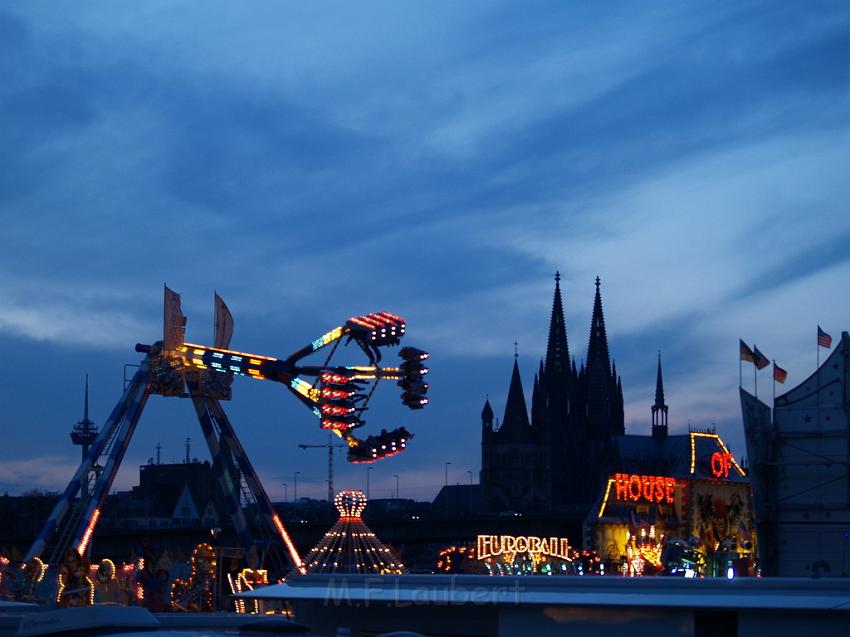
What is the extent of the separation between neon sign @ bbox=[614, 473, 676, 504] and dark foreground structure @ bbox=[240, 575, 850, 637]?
51531mm

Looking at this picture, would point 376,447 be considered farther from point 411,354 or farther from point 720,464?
point 720,464

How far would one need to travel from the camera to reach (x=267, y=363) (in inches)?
2389

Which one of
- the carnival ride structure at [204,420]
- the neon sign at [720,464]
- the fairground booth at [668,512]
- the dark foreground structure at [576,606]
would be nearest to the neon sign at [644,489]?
the fairground booth at [668,512]

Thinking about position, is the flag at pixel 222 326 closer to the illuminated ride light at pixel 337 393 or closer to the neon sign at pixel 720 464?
the illuminated ride light at pixel 337 393

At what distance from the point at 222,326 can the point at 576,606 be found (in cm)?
3787

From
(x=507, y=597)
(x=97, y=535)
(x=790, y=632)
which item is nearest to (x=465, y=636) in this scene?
(x=507, y=597)

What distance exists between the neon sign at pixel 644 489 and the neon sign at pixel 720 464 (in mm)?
3170

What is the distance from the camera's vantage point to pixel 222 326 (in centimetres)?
6462

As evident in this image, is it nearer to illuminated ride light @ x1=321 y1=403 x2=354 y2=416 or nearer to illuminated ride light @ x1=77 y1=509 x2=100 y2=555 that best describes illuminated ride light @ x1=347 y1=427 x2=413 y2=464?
illuminated ride light @ x1=321 y1=403 x2=354 y2=416

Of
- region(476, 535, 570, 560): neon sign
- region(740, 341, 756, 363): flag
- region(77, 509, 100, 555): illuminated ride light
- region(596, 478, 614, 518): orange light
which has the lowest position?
region(476, 535, 570, 560): neon sign

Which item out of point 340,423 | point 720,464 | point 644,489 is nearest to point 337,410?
point 340,423

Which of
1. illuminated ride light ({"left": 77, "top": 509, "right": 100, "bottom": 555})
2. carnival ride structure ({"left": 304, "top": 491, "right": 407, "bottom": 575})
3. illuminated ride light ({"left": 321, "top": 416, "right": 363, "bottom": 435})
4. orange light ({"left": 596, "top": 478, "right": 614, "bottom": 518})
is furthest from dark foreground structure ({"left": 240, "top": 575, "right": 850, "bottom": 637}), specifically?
orange light ({"left": 596, "top": 478, "right": 614, "bottom": 518})

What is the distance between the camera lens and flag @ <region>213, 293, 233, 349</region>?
64.5 m

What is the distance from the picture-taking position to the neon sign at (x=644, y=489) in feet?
273
